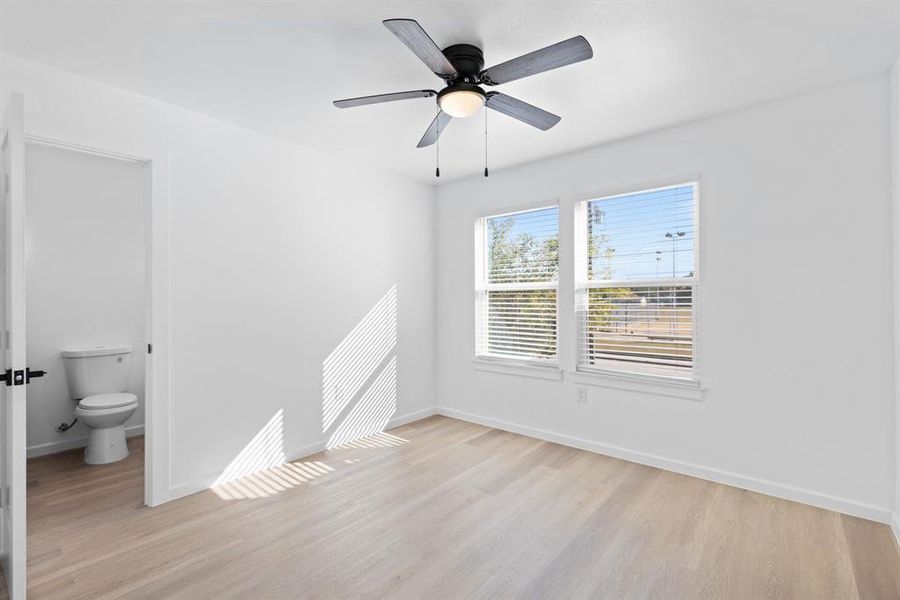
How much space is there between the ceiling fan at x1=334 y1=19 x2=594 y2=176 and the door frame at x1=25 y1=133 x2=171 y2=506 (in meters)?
1.39

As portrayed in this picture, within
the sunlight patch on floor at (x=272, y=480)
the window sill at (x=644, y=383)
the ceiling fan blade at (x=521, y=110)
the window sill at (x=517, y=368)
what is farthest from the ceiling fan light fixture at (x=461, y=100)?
the sunlight patch on floor at (x=272, y=480)

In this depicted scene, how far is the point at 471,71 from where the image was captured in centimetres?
221

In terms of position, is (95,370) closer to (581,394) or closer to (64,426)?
(64,426)

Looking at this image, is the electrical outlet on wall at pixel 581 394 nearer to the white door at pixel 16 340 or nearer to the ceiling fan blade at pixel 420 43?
the ceiling fan blade at pixel 420 43

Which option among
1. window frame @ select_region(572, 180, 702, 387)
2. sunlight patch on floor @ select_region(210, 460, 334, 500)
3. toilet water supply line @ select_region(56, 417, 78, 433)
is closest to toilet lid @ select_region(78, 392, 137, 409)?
toilet water supply line @ select_region(56, 417, 78, 433)

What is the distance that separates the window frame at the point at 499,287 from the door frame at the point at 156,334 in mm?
2670

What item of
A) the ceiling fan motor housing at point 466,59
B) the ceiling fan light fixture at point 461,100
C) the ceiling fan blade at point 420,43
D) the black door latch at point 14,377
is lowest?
the black door latch at point 14,377

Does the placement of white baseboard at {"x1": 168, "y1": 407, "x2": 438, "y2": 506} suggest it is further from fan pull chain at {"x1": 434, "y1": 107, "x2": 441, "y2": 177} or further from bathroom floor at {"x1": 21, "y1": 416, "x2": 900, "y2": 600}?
fan pull chain at {"x1": 434, "y1": 107, "x2": 441, "y2": 177}

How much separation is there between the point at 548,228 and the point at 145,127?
3058 mm

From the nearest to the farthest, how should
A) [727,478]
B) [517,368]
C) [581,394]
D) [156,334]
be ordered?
[156,334], [727,478], [581,394], [517,368]

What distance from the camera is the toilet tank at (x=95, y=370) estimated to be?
143 inches

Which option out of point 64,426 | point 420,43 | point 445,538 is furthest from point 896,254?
point 64,426

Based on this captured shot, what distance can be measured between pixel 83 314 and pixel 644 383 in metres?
4.66

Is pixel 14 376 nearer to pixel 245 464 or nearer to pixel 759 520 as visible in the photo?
pixel 245 464
